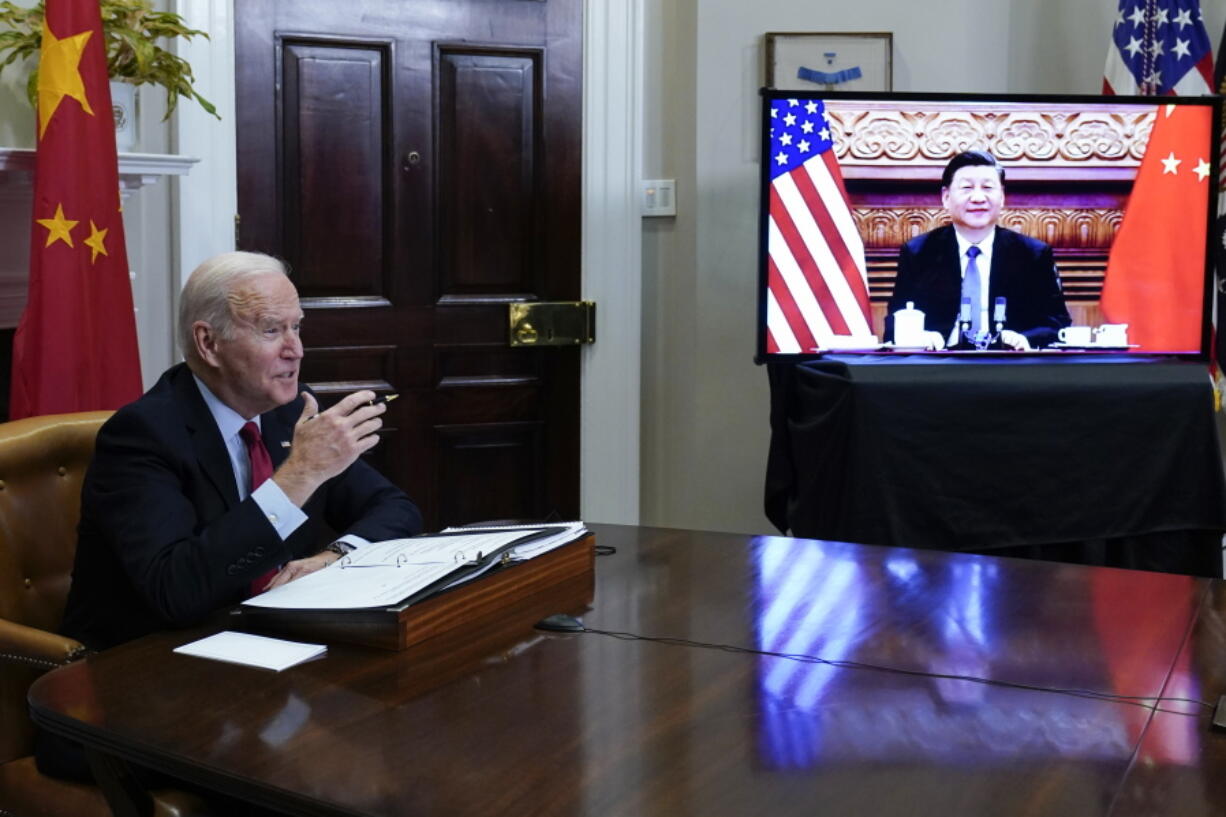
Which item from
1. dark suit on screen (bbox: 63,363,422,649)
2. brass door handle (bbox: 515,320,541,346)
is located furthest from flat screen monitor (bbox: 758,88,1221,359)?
dark suit on screen (bbox: 63,363,422,649)

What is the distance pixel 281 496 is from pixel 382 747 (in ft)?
2.06

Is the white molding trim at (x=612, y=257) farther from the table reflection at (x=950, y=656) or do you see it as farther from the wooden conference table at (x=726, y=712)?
the wooden conference table at (x=726, y=712)

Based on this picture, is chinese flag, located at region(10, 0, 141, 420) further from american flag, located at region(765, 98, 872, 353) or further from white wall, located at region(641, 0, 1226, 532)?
white wall, located at region(641, 0, 1226, 532)

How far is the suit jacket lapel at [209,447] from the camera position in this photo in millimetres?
1918

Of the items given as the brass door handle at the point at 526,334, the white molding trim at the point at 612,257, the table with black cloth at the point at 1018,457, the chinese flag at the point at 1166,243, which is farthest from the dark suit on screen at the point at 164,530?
the chinese flag at the point at 1166,243

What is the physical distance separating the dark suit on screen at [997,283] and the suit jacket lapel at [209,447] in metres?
2.11

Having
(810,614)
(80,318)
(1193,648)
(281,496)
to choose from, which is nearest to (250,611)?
(281,496)

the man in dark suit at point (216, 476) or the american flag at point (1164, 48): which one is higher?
the american flag at point (1164, 48)

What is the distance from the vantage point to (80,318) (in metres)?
3.04

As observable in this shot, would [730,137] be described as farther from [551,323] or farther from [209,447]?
[209,447]

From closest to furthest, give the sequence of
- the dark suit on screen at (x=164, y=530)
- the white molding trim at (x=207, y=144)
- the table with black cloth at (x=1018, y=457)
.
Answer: the dark suit on screen at (x=164, y=530) < the table with black cloth at (x=1018, y=457) < the white molding trim at (x=207, y=144)

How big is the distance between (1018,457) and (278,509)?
6.96ft

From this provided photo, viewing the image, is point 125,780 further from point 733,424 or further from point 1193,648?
point 733,424

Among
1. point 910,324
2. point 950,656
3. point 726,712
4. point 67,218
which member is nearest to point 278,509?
point 726,712
